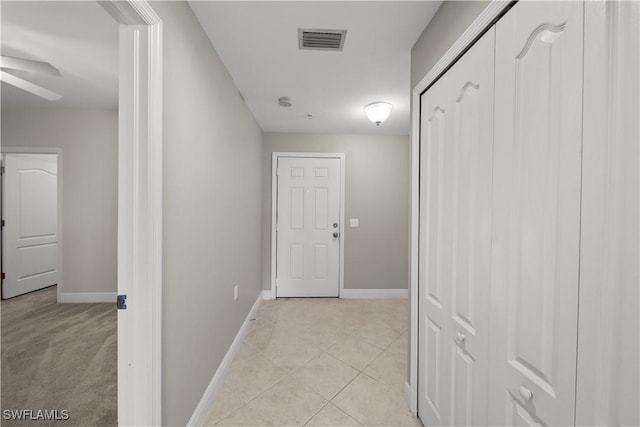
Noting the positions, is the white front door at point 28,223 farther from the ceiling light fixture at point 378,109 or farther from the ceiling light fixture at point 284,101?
the ceiling light fixture at point 378,109

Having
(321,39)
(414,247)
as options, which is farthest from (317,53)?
(414,247)

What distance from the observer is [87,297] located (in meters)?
3.57

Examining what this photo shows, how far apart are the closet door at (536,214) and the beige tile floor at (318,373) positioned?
1023 millimetres

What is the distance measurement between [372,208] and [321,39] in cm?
265

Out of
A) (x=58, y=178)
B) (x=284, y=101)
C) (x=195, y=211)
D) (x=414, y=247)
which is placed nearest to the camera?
(x=195, y=211)

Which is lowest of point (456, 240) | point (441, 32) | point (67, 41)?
point (456, 240)

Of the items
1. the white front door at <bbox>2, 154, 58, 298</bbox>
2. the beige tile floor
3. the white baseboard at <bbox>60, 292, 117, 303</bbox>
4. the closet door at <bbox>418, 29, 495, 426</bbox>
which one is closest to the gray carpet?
the white baseboard at <bbox>60, 292, 117, 303</bbox>

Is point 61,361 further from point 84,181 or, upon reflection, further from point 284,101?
point 284,101

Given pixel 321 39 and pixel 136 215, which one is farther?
pixel 321 39

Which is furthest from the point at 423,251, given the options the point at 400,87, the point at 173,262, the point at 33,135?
the point at 33,135

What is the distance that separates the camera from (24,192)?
13.0 feet

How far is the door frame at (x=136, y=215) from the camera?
42.4 inches

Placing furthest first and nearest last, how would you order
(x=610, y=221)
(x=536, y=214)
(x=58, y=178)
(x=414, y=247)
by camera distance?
(x=58, y=178) < (x=414, y=247) < (x=536, y=214) < (x=610, y=221)

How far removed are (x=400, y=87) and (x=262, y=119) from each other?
175cm
